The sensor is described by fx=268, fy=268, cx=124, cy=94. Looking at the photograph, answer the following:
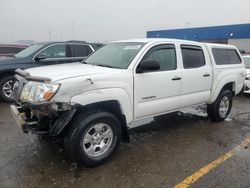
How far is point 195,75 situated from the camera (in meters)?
5.21

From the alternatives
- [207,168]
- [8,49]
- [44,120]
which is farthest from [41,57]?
[8,49]

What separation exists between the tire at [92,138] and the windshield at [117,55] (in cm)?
96

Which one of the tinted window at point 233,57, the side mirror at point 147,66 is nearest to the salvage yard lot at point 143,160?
the side mirror at point 147,66

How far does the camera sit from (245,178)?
353 centimetres

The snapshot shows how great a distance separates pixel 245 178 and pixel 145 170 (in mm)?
1319

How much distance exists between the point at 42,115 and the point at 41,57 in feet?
15.0

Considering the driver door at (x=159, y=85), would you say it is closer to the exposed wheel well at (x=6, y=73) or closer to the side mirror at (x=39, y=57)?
the side mirror at (x=39, y=57)

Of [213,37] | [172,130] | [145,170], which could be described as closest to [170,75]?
[172,130]

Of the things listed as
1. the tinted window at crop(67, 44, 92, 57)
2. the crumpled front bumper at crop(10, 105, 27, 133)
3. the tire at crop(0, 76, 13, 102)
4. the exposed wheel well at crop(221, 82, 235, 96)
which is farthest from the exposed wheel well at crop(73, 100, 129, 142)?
the tinted window at crop(67, 44, 92, 57)

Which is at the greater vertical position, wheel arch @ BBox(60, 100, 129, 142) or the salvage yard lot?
wheel arch @ BBox(60, 100, 129, 142)

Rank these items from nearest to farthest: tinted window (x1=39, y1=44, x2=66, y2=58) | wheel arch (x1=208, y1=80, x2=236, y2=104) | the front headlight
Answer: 1. the front headlight
2. wheel arch (x1=208, y1=80, x2=236, y2=104)
3. tinted window (x1=39, y1=44, x2=66, y2=58)

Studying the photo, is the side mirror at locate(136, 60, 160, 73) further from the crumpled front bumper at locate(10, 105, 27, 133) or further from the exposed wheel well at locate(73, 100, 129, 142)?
the crumpled front bumper at locate(10, 105, 27, 133)

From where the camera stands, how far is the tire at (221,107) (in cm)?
603

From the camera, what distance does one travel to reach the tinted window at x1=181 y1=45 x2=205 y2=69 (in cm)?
513
